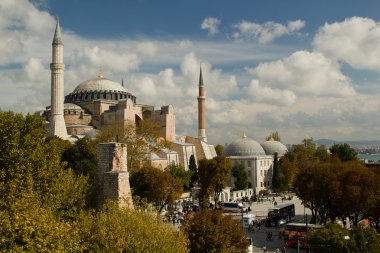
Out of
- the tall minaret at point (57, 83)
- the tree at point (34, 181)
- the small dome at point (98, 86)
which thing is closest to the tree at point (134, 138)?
the tree at point (34, 181)

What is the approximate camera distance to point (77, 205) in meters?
16.4

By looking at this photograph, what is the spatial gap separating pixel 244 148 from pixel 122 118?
18396 mm

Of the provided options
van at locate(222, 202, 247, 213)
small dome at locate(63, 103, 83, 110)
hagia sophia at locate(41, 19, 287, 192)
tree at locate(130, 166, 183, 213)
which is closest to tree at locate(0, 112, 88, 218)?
tree at locate(130, 166, 183, 213)

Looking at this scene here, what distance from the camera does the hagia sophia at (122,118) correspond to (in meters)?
42.4

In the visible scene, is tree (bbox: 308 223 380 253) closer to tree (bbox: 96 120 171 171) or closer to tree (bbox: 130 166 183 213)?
tree (bbox: 130 166 183 213)

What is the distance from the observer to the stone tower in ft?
50.0

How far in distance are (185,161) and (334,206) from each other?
82.2 ft

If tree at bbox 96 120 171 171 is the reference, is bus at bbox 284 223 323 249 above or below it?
below

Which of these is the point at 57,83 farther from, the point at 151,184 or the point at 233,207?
the point at 233,207

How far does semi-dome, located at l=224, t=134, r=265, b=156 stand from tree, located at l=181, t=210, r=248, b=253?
40160mm

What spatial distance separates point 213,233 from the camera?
1677cm

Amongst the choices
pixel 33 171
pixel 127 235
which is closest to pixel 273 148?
pixel 33 171

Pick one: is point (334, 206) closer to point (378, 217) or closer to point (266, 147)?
point (378, 217)

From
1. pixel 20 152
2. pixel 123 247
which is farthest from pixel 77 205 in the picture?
pixel 123 247
